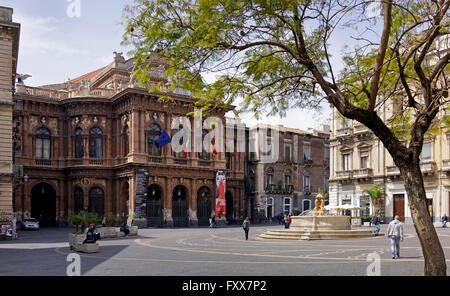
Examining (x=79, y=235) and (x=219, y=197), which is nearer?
(x=79, y=235)

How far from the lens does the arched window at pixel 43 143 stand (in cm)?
5303

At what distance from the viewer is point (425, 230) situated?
10656 mm

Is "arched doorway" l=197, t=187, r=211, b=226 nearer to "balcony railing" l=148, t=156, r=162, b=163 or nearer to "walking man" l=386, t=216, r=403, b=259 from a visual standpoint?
"balcony railing" l=148, t=156, r=162, b=163

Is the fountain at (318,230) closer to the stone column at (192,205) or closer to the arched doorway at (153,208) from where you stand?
the arched doorway at (153,208)

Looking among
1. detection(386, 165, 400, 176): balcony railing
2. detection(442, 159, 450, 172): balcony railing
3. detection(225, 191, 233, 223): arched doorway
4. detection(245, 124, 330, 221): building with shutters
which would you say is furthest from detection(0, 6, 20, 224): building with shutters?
detection(245, 124, 330, 221): building with shutters

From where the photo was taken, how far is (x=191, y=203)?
53438mm

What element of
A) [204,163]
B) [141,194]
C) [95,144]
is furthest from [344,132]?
[95,144]

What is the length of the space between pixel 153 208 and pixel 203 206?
20.7 ft

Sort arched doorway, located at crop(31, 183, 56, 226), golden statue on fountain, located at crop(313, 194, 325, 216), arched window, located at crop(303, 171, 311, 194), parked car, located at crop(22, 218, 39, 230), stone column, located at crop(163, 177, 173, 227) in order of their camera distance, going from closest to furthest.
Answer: golden statue on fountain, located at crop(313, 194, 325, 216), parked car, located at crop(22, 218, 39, 230), stone column, located at crop(163, 177, 173, 227), arched doorway, located at crop(31, 183, 56, 226), arched window, located at crop(303, 171, 311, 194)

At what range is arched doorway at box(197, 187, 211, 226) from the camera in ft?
180

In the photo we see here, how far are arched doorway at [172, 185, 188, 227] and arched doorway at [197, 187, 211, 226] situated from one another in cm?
208

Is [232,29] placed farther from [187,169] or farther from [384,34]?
[187,169]

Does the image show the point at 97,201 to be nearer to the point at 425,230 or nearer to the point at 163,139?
the point at 163,139

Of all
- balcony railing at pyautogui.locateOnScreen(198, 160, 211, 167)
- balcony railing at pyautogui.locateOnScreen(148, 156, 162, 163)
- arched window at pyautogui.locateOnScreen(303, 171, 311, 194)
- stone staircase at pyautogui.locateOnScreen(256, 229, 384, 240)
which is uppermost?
balcony railing at pyautogui.locateOnScreen(148, 156, 162, 163)
